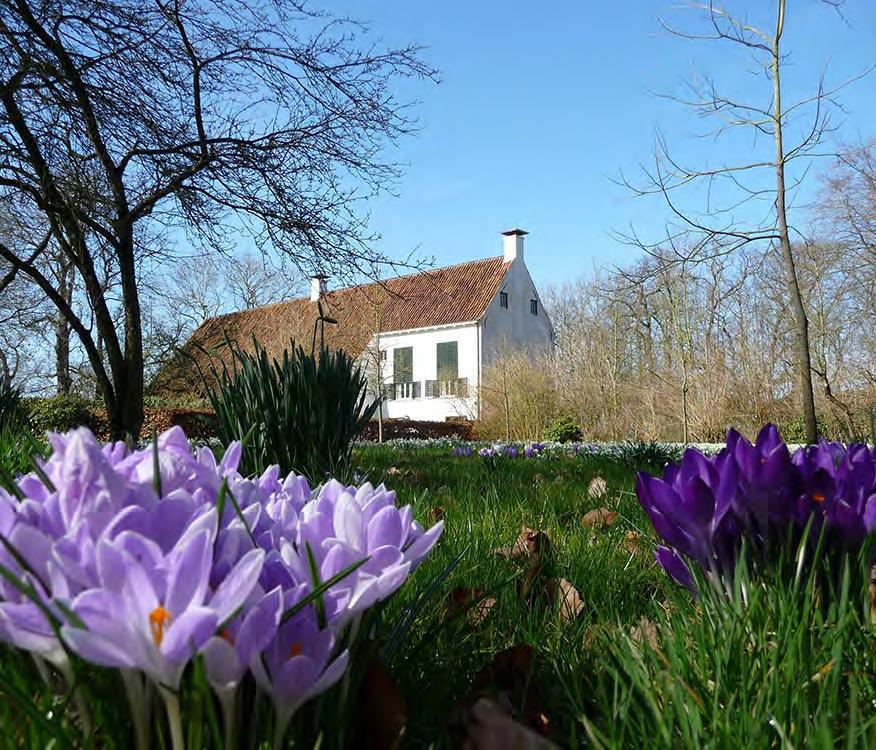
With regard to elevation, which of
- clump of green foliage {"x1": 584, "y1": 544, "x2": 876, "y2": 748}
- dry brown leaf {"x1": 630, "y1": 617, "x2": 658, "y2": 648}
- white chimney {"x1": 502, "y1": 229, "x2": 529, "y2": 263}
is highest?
white chimney {"x1": 502, "y1": 229, "x2": 529, "y2": 263}

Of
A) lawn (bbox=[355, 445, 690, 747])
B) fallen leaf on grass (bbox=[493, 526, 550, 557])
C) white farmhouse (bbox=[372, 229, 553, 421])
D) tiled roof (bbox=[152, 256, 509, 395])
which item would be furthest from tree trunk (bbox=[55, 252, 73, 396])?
fallen leaf on grass (bbox=[493, 526, 550, 557])

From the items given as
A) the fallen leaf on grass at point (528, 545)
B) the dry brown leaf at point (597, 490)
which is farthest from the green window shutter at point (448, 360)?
the fallen leaf on grass at point (528, 545)

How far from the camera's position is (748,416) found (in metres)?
15.8

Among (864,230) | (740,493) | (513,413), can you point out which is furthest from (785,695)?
(864,230)

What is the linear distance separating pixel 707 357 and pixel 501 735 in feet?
58.0

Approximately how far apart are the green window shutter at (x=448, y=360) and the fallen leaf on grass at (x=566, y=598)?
28.5m

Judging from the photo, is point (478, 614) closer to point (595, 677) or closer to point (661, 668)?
point (595, 677)

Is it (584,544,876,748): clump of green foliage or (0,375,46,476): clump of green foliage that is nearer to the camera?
(584,544,876,748): clump of green foliage

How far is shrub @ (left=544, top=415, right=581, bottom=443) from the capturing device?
58.1ft

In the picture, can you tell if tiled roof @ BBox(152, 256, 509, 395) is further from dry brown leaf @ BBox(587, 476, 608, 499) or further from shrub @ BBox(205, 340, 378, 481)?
dry brown leaf @ BBox(587, 476, 608, 499)

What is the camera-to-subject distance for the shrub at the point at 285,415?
3.37 meters

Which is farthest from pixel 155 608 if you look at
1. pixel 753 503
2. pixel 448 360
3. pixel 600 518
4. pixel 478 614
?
pixel 448 360

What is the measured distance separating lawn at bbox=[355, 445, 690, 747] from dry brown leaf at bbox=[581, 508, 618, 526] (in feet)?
Answer: 0.04

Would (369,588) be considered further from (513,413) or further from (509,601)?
(513,413)
